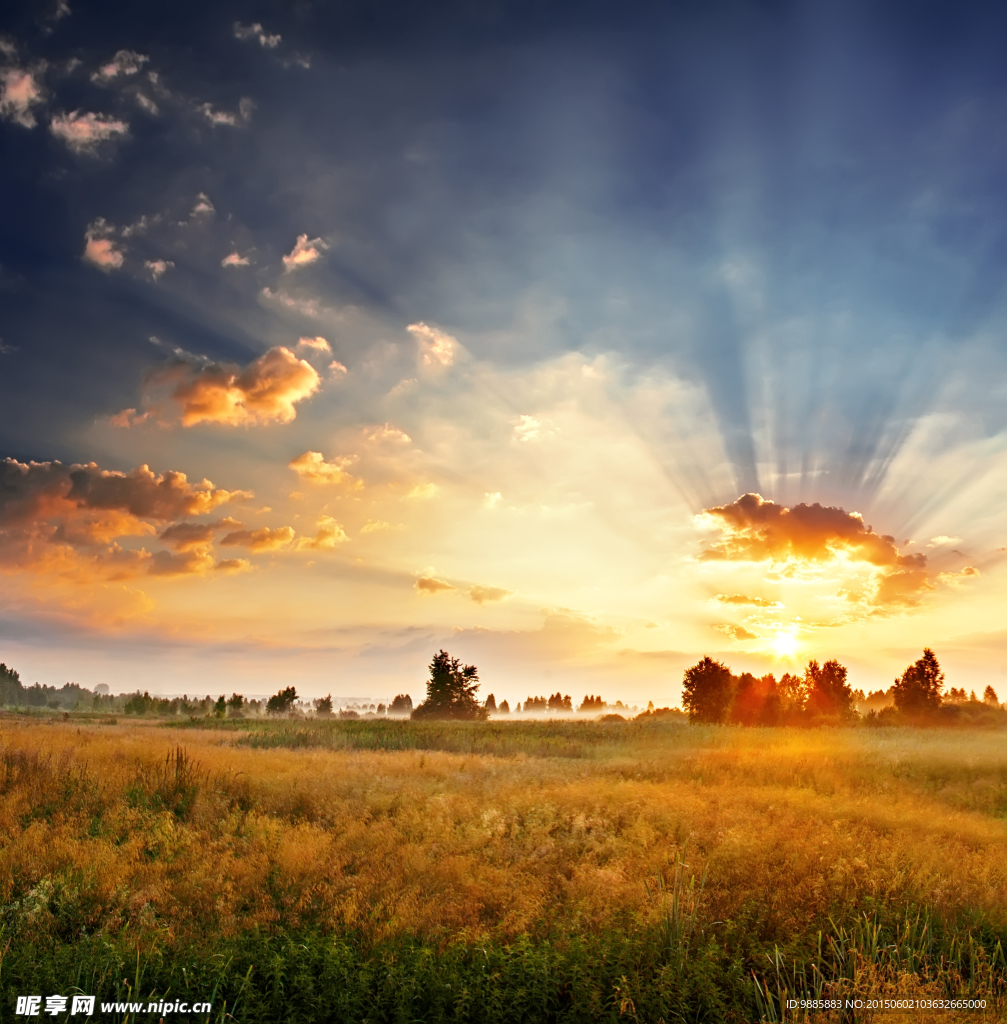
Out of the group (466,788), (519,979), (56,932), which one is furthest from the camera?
(466,788)

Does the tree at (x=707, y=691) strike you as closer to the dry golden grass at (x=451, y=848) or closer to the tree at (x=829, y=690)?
the tree at (x=829, y=690)

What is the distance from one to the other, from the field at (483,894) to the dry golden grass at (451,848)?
52 mm

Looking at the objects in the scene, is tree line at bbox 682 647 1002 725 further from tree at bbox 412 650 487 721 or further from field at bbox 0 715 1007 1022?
field at bbox 0 715 1007 1022

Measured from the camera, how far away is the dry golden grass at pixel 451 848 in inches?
342

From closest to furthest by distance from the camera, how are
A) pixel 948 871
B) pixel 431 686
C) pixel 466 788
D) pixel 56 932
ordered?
pixel 56 932 < pixel 948 871 < pixel 466 788 < pixel 431 686

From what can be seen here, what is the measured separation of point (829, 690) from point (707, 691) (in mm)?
17736

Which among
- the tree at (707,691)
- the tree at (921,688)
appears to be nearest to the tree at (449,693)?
the tree at (707,691)

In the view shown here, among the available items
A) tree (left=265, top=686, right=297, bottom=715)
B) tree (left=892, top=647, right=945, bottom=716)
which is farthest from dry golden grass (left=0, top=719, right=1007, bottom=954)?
tree (left=265, top=686, right=297, bottom=715)

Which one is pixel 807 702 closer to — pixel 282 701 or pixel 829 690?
pixel 829 690

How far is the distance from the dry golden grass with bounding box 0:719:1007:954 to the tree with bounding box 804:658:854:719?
186ft

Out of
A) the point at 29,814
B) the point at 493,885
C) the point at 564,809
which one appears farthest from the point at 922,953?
the point at 29,814

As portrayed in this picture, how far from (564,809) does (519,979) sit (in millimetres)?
7271

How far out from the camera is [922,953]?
277 inches

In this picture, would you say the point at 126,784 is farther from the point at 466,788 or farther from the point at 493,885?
the point at 493,885
